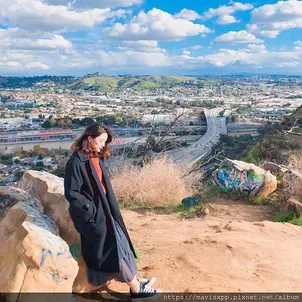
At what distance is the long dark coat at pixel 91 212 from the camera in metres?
2.74

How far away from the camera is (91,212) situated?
2.76 meters

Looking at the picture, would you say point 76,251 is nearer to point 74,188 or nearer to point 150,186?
point 74,188

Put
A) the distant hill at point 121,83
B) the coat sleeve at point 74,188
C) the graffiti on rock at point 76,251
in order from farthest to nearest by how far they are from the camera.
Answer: the distant hill at point 121,83
the graffiti on rock at point 76,251
the coat sleeve at point 74,188

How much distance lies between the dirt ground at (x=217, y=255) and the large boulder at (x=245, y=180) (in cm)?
155

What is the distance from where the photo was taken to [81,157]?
2.85 meters

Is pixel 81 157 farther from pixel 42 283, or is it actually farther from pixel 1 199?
pixel 1 199

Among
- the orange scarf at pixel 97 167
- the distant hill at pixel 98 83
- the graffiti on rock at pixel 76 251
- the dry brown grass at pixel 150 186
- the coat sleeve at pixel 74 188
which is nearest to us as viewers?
the coat sleeve at pixel 74 188

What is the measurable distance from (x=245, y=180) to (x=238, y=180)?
0.48 feet

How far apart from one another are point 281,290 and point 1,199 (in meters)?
2.70

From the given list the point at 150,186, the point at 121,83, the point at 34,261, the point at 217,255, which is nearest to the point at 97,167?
the point at 34,261

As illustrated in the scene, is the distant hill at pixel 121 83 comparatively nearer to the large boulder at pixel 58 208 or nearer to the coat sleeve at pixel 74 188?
the large boulder at pixel 58 208

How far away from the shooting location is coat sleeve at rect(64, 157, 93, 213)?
271 centimetres

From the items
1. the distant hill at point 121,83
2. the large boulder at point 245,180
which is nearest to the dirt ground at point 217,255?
the large boulder at point 245,180

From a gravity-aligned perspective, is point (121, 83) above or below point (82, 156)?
below
